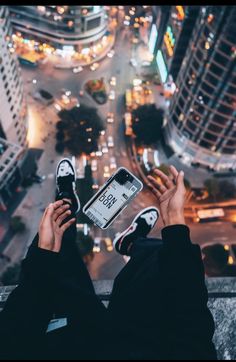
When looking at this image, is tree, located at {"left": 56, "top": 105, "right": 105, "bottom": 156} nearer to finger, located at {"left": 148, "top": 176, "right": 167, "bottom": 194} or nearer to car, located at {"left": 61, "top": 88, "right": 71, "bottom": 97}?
car, located at {"left": 61, "top": 88, "right": 71, "bottom": 97}

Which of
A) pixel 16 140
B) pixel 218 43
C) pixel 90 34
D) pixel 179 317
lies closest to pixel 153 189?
pixel 179 317

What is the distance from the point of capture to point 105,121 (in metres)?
59.1

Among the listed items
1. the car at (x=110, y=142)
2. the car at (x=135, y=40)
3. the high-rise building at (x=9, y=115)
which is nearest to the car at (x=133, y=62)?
the car at (x=135, y=40)

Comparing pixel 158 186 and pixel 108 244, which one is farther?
pixel 108 244

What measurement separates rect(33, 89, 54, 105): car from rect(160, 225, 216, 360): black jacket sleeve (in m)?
53.4

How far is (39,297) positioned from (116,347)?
→ 295 cm

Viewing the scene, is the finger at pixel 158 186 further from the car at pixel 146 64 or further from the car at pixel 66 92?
the car at pixel 146 64

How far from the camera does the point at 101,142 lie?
56.4 metres

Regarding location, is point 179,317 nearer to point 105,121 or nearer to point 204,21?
point 204,21

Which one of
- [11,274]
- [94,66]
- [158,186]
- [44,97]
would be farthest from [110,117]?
[158,186]

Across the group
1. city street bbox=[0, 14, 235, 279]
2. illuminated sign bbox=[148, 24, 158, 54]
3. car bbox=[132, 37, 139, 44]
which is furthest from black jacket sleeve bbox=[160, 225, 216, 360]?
car bbox=[132, 37, 139, 44]

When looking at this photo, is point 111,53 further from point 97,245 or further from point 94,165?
point 97,245

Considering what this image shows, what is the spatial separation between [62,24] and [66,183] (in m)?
47.6

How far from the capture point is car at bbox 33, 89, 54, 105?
5966 cm
